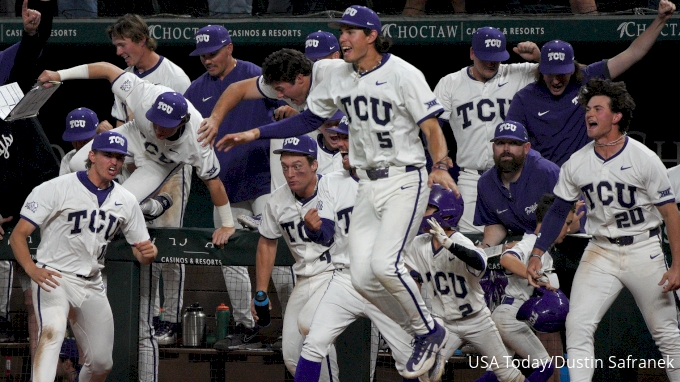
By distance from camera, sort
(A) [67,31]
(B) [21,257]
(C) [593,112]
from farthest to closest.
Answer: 1. (A) [67,31]
2. (B) [21,257]
3. (C) [593,112]

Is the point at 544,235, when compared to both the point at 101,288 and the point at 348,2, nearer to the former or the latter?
the point at 101,288

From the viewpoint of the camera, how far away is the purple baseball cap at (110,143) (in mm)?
5727

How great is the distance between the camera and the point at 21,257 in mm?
5637

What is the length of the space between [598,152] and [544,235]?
0.51m

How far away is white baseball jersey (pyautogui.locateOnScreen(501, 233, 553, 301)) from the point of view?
5.46 metres

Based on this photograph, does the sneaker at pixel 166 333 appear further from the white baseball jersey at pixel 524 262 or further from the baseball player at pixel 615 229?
the baseball player at pixel 615 229

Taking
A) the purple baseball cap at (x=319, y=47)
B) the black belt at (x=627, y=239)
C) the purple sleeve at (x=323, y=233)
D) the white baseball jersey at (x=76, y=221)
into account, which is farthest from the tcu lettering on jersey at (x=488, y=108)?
the white baseball jersey at (x=76, y=221)

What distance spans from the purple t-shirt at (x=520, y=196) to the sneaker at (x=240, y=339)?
1.53 m

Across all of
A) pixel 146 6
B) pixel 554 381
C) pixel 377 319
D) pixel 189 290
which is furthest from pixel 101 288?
pixel 146 6

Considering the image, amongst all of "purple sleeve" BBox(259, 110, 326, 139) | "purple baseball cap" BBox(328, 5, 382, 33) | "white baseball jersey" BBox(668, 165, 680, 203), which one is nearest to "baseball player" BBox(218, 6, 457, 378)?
"purple baseball cap" BBox(328, 5, 382, 33)

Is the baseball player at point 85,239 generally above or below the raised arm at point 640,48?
below

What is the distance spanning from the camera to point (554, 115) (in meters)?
6.35

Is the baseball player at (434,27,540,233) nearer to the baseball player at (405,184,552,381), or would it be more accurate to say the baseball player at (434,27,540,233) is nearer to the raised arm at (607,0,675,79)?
the raised arm at (607,0,675,79)

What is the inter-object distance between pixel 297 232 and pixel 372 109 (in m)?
1.20
